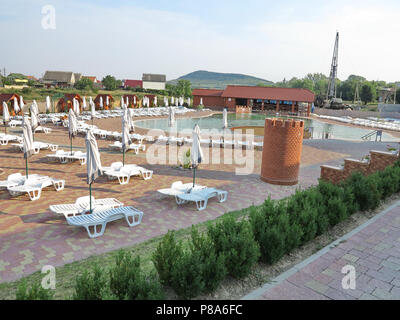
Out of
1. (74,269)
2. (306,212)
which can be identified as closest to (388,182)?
(306,212)

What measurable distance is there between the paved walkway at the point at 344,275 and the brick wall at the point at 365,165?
461 centimetres

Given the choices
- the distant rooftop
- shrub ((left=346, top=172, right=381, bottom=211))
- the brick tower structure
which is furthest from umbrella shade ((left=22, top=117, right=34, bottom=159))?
the distant rooftop

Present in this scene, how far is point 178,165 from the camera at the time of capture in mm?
13281

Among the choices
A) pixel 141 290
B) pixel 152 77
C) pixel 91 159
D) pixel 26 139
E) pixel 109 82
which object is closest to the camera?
pixel 141 290

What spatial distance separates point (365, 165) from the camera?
10.8m

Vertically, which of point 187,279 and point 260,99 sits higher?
point 260,99

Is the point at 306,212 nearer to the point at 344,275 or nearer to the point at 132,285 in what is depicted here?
the point at 344,275

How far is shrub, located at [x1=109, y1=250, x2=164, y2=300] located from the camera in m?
3.57

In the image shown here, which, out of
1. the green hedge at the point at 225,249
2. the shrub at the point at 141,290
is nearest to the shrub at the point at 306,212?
the green hedge at the point at 225,249

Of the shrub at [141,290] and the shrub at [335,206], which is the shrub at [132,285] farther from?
the shrub at [335,206]

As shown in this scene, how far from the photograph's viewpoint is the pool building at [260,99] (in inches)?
1747

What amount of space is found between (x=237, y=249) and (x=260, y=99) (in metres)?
44.1

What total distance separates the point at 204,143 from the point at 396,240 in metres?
13.5
